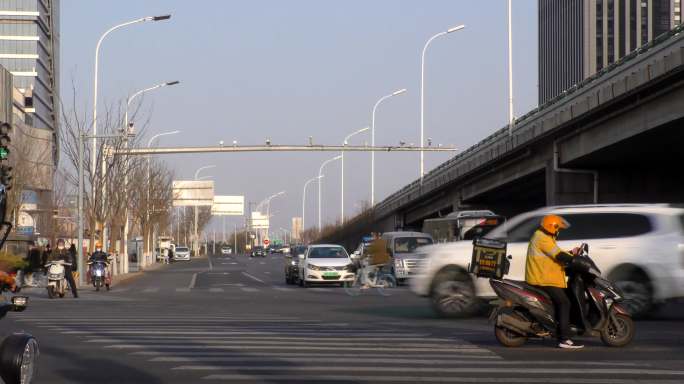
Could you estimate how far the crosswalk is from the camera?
37.8ft

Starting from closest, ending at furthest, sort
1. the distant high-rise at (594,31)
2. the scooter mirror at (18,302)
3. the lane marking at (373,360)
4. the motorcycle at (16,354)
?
the motorcycle at (16,354), the scooter mirror at (18,302), the lane marking at (373,360), the distant high-rise at (594,31)

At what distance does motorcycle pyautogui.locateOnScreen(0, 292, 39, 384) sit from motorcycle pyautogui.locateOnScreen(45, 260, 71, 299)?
2479 centimetres

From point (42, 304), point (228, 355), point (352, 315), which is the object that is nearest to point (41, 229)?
point (42, 304)

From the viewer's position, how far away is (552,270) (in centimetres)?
1431

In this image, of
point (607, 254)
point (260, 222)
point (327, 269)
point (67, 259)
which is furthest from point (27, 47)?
point (607, 254)

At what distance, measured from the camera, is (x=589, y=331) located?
46.8 feet

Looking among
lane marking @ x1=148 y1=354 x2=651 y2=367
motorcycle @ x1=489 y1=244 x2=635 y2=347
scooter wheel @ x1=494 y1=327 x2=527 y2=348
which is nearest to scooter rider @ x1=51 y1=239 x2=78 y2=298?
lane marking @ x1=148 y1=354 x2=651 y2=367

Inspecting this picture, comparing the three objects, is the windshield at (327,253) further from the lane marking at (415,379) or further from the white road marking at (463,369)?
the lane marking at (415,379)

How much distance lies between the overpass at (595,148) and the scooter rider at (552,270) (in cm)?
1880

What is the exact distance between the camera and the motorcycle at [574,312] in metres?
14.3

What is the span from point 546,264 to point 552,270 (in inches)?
4.2

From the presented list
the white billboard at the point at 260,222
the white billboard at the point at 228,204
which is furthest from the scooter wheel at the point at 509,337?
the white billboard at the point at 260,222

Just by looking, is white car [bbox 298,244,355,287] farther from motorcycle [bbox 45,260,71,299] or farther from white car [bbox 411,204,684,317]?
white car [bbox 411,204,684,317]

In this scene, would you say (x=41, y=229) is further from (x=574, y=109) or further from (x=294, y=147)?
(x=574, y=109)
